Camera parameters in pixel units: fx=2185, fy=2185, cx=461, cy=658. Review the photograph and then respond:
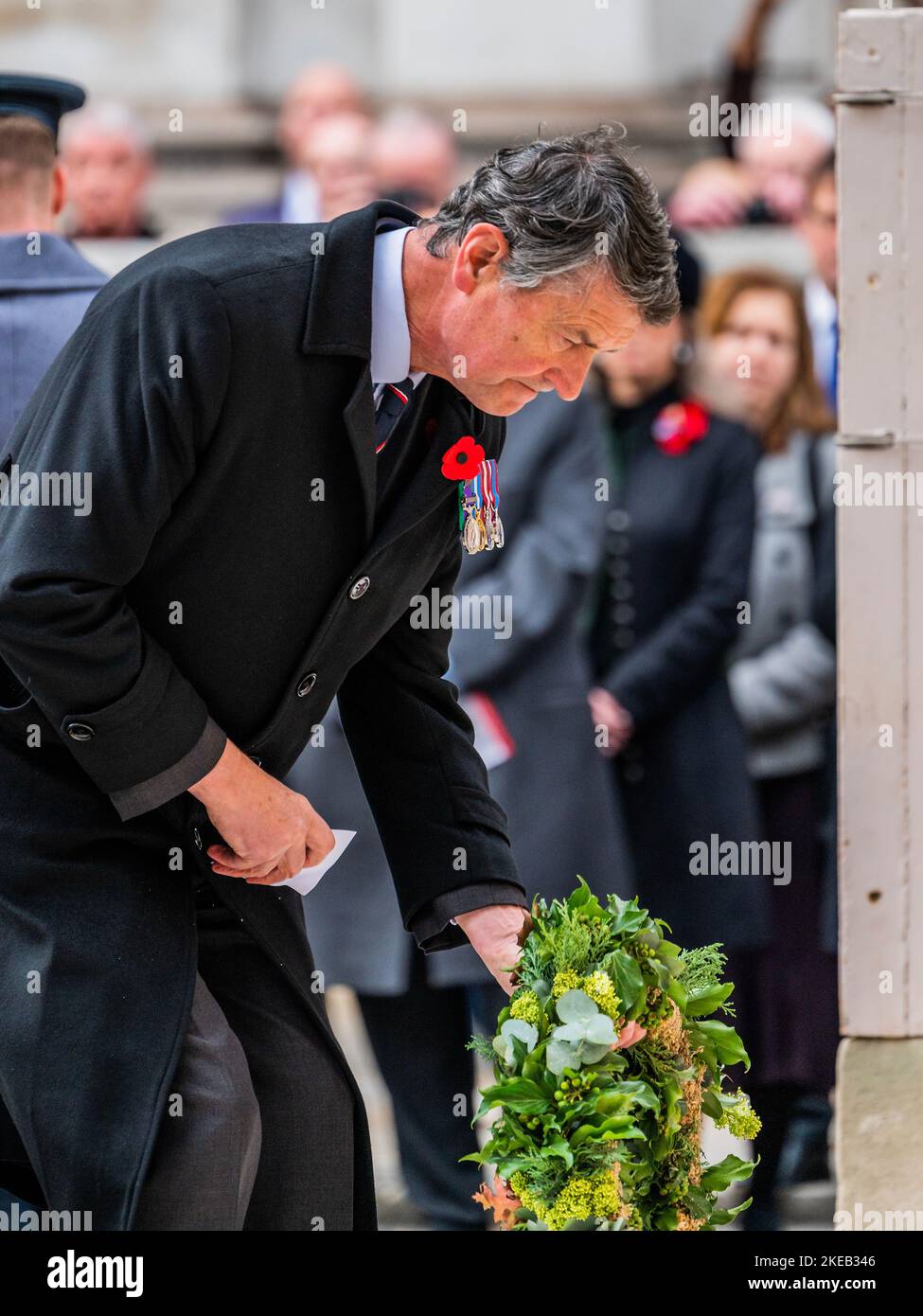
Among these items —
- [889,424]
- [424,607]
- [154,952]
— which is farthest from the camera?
[889,424]

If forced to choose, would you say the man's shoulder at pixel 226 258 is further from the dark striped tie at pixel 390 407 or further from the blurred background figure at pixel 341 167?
the blurred background figure at pixel 341 167

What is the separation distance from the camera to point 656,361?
5102 mm

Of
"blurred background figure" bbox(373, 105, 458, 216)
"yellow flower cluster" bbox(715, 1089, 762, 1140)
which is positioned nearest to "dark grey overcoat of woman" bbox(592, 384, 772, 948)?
"blurred background figure" bbox(373, 105, 458, 216)

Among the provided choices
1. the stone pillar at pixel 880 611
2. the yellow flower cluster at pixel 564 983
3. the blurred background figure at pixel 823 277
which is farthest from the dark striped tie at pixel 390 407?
the blurred background figure at pixel 823 277

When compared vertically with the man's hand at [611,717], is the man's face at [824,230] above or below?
above

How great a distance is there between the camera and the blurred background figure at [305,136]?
5.64 meters

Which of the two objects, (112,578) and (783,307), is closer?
(112,578)

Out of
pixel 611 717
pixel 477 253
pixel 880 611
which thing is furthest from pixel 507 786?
pixel 477 253

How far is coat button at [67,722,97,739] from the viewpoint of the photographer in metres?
2.60

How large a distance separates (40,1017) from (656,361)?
111 inches

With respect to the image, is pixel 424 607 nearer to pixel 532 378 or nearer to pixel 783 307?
pixel 532 378

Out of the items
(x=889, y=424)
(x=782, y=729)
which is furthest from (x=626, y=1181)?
(x=782, y=729)

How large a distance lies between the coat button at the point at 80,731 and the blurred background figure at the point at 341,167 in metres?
2.80

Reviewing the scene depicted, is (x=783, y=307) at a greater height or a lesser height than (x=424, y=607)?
greater
